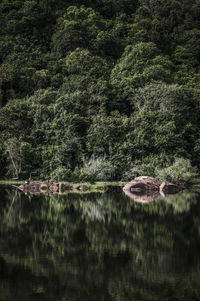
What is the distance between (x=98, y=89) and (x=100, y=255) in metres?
54.6

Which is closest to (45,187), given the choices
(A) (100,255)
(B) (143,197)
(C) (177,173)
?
(B) (143,197)

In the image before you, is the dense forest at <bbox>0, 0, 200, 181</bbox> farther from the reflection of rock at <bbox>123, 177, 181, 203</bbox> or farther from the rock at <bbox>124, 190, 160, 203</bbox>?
the rock at <bbox>124, 190, 160, 203</bbox>

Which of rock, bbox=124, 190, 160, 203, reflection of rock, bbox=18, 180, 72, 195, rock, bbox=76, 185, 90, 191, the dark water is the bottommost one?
rock, bbox=76, 185, 90, 191

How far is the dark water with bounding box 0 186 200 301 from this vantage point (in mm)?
11727

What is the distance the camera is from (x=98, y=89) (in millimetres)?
68250

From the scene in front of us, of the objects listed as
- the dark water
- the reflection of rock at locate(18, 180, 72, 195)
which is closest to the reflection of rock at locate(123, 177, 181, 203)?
the reflection of rock at locate(18, 180, 72, 195)

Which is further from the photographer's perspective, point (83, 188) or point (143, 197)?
point (83, 188)

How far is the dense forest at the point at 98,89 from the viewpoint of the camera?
191ft

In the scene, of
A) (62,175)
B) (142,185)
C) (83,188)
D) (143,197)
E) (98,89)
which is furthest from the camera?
(98,89)

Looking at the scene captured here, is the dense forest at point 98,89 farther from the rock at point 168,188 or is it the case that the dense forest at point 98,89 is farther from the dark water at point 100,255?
the dark water at point 100,255

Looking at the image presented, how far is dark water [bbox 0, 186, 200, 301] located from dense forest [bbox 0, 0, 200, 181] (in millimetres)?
29395

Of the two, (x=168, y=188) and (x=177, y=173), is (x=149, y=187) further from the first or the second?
(x=177, y=173)

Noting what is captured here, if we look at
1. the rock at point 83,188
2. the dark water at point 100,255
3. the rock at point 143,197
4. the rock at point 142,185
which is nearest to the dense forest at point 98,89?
the rock at point 83,188

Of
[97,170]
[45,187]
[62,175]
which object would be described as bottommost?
[45,187]
